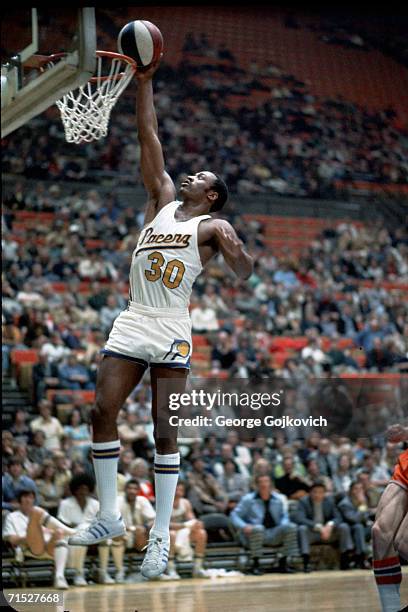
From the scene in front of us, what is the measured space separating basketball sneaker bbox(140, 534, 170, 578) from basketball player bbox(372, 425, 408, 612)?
1200 mm

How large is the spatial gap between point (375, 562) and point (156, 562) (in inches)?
50.1

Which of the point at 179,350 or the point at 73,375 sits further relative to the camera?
the point at 73,375

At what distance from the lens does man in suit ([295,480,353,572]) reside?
1016 cm

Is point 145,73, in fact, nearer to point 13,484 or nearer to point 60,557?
point 60,557

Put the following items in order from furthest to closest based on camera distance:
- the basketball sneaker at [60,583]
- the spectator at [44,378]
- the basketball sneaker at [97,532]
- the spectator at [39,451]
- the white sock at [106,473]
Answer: the spectator at [44,378]
the spectator at [39,451]
the basketball sneaker at [60,583]
the white sock at [106,473]
the basketball sneaker at [97,532]

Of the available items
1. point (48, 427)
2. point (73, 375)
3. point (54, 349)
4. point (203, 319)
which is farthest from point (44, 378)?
point (203, 319)

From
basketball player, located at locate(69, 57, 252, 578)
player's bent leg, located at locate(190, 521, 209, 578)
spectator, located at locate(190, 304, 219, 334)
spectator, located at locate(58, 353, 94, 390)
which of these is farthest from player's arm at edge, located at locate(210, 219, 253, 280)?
spectator, located at locate(190, 304, 219, 334)

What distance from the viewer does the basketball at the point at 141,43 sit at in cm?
575

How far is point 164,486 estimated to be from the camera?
5742 millimetres

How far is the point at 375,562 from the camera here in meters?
5.79

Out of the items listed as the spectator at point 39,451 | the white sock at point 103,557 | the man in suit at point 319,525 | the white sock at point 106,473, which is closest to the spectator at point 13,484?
the spectator at point 39,451

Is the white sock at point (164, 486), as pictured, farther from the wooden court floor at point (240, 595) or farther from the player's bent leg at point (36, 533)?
the player's bent leg at point (36, 533)

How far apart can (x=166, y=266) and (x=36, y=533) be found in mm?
4510

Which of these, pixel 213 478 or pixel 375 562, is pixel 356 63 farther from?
pixel 375 562
